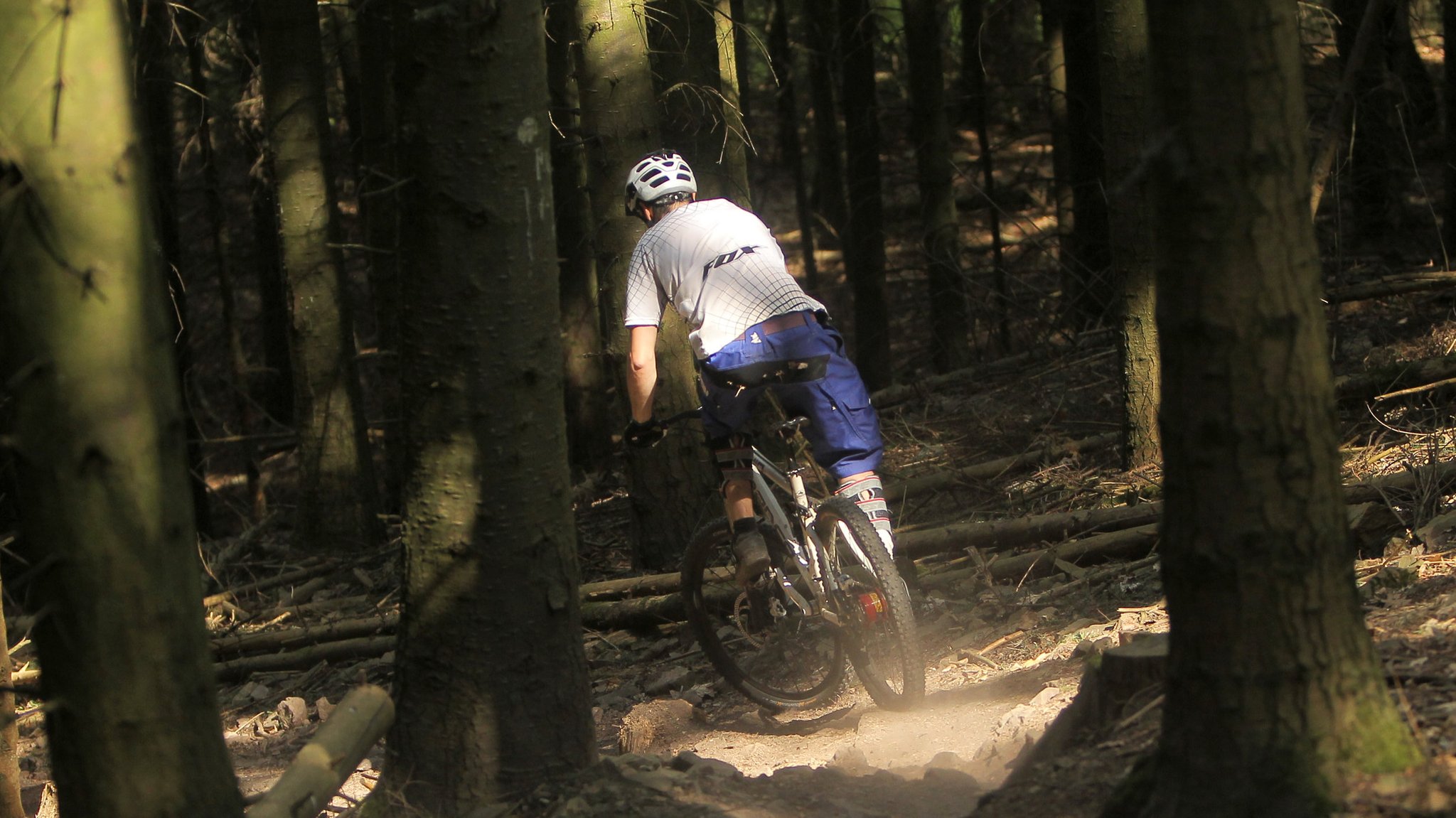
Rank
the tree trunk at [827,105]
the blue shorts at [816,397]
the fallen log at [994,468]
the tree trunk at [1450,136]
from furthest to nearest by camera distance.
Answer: the tree trunk at [827,105] → the tree trunk at [1450,136] → the fallen log at [994,468] → the blue shorts at [816,397]

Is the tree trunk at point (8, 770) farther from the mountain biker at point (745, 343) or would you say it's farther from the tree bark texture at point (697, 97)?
the tree bark texture at point (697, 97)

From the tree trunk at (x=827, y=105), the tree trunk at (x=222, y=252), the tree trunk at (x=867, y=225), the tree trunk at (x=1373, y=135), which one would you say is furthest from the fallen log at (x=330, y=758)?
the tree trunk at (x=827, y=105)

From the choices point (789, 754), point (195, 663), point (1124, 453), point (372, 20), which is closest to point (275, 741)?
point (789, 754)

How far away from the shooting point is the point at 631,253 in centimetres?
764

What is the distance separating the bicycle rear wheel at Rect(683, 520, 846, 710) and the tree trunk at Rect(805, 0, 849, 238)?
1052 cm

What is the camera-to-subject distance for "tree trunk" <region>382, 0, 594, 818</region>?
12.7ft

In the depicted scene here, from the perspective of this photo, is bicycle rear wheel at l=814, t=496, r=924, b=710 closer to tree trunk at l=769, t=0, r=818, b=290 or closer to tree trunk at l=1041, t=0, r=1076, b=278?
tree trunk at l=1041, t=0, r=1076, b=278

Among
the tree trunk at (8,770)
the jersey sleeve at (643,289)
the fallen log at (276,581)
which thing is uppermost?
the jersey sleeve at (643,289)

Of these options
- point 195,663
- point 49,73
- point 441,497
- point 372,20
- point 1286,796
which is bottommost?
point 1286,796

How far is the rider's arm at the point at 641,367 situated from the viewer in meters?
5.38

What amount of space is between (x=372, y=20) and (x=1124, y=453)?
8.50 metres

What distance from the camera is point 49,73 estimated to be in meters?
2.75

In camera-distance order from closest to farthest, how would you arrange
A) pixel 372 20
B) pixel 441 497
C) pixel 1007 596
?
pixel 441 497 < pixel 1007 596 < pixel 372 20

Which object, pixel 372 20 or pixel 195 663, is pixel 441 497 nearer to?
pixel 195 663
